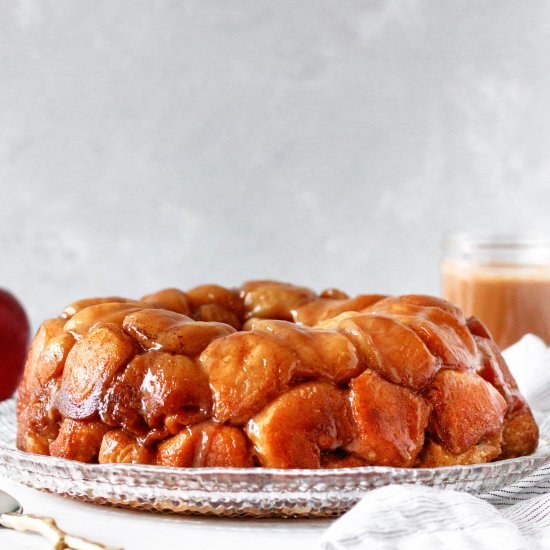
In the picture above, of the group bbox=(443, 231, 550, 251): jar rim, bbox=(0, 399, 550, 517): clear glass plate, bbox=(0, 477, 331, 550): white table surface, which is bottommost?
bbox=(0, 477, 331, 550): white table surface

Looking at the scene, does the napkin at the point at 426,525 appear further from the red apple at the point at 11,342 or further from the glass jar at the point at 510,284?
the red apple at the point at 11,342

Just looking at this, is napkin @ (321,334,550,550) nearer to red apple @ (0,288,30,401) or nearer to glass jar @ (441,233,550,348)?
glass jar @ (441,233,550,348)

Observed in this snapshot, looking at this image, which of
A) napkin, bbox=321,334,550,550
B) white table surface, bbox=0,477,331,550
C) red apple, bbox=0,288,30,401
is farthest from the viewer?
red apple, bbox=0,288,30,401

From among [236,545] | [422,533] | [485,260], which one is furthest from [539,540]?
[485,260]

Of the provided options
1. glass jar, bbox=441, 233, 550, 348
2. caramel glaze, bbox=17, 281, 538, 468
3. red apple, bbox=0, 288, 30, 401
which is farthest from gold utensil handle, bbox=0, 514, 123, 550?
glass jar, bbox=441, 233, 550, 348

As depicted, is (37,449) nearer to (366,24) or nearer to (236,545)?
(236,545)

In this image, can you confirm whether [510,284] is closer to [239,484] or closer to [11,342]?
[11,342]
